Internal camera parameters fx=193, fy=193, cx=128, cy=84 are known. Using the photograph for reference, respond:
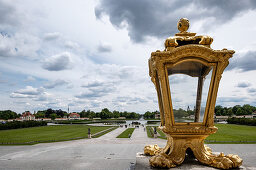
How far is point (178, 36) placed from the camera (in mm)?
5762

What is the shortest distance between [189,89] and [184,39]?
1.47m

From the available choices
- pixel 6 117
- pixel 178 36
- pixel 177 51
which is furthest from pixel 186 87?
pixel 6 117

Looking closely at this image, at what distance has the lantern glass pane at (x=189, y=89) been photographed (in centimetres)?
545

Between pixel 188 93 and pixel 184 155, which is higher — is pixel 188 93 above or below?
above

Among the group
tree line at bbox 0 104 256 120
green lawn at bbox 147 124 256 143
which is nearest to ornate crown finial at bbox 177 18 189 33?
green lawn at bbox 147 124 256 143

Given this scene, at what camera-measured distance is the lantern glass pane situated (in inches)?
214

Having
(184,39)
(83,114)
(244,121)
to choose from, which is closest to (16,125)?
(184,39)

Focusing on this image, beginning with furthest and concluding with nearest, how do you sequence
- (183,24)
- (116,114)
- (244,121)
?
(116,114), (244,121), (183,24)

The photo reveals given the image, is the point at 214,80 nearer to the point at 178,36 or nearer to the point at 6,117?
the point at 178,36

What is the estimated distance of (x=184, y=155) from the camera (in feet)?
17.3

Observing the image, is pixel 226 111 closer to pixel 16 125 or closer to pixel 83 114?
pixel 83 114

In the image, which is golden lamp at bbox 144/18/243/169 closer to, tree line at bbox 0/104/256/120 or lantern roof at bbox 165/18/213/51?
lantern roof at bbox 165/18/213/51

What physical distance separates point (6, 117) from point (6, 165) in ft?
418

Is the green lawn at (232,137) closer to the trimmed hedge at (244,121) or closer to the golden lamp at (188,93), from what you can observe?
the trimmed hedge at (244,121)
